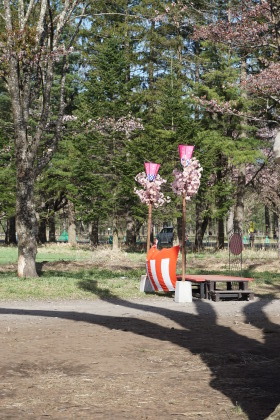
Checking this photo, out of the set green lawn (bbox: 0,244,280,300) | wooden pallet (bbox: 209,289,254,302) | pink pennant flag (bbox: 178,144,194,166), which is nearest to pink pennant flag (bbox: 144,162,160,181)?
pink pennant flag (bbox: 178,144,194,166)

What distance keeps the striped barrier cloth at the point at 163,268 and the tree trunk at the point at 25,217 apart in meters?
4.57

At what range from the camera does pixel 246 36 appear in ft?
65.4

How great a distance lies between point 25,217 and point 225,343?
35.8 feet

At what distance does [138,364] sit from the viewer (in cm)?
726

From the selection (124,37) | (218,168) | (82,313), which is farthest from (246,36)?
(124,37)

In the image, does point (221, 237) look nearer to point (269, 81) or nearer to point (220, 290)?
point (269, 81)

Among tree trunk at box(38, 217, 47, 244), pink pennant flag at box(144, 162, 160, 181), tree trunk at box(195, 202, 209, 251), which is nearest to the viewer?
pink pennant flag at box(144, 162, 160, 181)

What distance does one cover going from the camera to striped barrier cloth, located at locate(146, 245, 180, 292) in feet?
48.1

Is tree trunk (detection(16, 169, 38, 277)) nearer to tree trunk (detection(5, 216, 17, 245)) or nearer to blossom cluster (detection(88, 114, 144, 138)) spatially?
blossom cluster (detection(88, 114, 144, 138))

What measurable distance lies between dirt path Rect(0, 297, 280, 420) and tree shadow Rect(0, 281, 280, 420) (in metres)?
0.01

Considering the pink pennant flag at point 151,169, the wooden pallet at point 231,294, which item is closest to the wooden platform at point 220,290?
the wooden pallet at point 231,294

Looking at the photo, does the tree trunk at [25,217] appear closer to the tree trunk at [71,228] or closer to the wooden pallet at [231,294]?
the wooden pallet at [231,294]

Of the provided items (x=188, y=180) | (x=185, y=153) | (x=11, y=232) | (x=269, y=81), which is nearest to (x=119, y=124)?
(x=269, y=81)

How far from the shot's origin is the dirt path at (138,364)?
5.34 m
